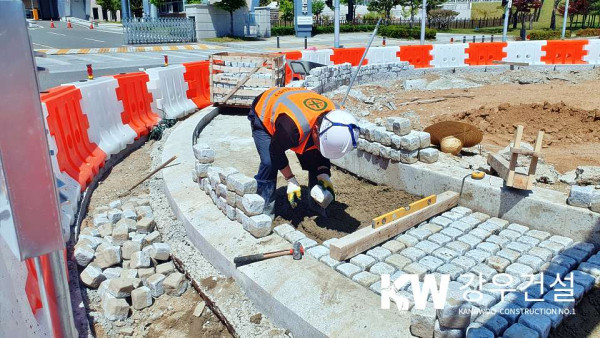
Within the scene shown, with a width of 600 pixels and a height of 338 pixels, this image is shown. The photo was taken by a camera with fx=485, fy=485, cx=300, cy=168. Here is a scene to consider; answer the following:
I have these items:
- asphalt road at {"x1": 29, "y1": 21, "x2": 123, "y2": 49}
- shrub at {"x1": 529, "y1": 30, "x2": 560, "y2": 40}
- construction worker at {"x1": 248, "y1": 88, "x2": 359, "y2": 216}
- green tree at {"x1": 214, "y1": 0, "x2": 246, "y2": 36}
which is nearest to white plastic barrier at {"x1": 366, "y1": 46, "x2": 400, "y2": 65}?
construction worker at {"x1": 248, "y1": 88, "x2": 359, "y2": 216}

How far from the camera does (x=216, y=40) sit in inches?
1292

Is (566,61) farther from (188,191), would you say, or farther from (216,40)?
(216,40)

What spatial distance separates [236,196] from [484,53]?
1431 cm

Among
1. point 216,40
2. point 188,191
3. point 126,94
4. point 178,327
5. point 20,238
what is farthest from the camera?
point 216,40

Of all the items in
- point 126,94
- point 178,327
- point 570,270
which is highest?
point 126,94

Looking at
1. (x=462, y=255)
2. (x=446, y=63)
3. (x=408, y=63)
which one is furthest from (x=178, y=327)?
(x=446, y=63)

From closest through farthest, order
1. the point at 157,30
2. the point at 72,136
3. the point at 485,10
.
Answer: the point at 72,136 < the point at 157,30 < the point at 485,10

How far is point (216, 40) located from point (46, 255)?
107ft

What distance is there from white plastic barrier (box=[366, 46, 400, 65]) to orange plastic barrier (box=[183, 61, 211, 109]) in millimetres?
6468

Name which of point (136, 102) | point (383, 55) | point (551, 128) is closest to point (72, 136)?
point (136, 102)

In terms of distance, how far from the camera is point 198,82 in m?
10.6

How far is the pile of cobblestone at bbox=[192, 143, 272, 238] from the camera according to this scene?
3973 mm

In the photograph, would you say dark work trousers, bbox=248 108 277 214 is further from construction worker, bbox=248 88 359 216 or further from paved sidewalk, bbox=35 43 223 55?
paved sidewalk, bbox=35 43 223 55

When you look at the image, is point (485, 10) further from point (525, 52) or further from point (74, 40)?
point (525, 52)
